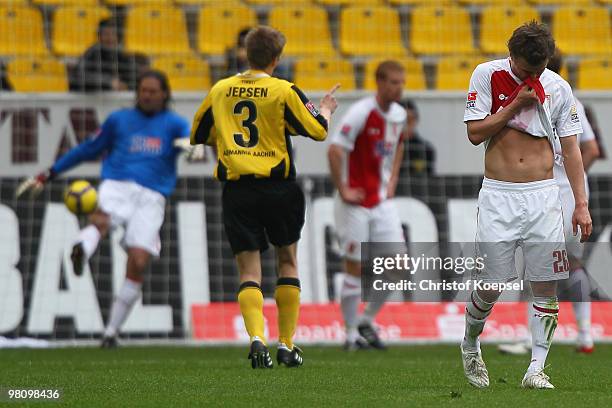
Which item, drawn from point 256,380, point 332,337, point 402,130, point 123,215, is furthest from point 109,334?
point 256,380

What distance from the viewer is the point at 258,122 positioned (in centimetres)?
803

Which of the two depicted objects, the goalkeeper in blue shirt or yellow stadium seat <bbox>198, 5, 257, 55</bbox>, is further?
yellow stadium seat <bbox>198, 5, 257, 55</bbox>

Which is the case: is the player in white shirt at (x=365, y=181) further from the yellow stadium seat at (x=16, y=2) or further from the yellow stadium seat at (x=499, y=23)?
the yellow stadium seat at (x=16, y=2)

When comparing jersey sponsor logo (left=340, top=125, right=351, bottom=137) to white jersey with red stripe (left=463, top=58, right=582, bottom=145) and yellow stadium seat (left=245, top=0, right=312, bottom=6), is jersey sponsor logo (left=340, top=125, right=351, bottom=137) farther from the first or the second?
white jersey with red stripe (left=463, top=58, right=582, bottom=145)

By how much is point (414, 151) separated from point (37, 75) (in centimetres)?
402

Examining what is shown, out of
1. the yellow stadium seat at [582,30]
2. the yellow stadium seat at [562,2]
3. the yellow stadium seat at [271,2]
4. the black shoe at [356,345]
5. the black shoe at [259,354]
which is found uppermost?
the yellow stadium seat at [271,2]

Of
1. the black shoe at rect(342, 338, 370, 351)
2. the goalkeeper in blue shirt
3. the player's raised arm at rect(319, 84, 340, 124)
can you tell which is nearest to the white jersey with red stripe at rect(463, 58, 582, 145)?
the player's raised arm at rect(319, 84, 340, 124)

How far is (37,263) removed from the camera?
1202cm

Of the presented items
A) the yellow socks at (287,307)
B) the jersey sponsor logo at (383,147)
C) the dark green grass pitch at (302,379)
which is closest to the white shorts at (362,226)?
the jersey sponsor logo at (383,147)

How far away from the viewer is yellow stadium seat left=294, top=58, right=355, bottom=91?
13.7 m

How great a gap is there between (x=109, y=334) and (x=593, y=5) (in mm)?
6958

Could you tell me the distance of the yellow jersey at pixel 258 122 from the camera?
7996 mm

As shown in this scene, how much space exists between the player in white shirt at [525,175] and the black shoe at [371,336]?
427 centimetres

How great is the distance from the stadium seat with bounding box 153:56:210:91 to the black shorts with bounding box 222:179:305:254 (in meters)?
5.64
